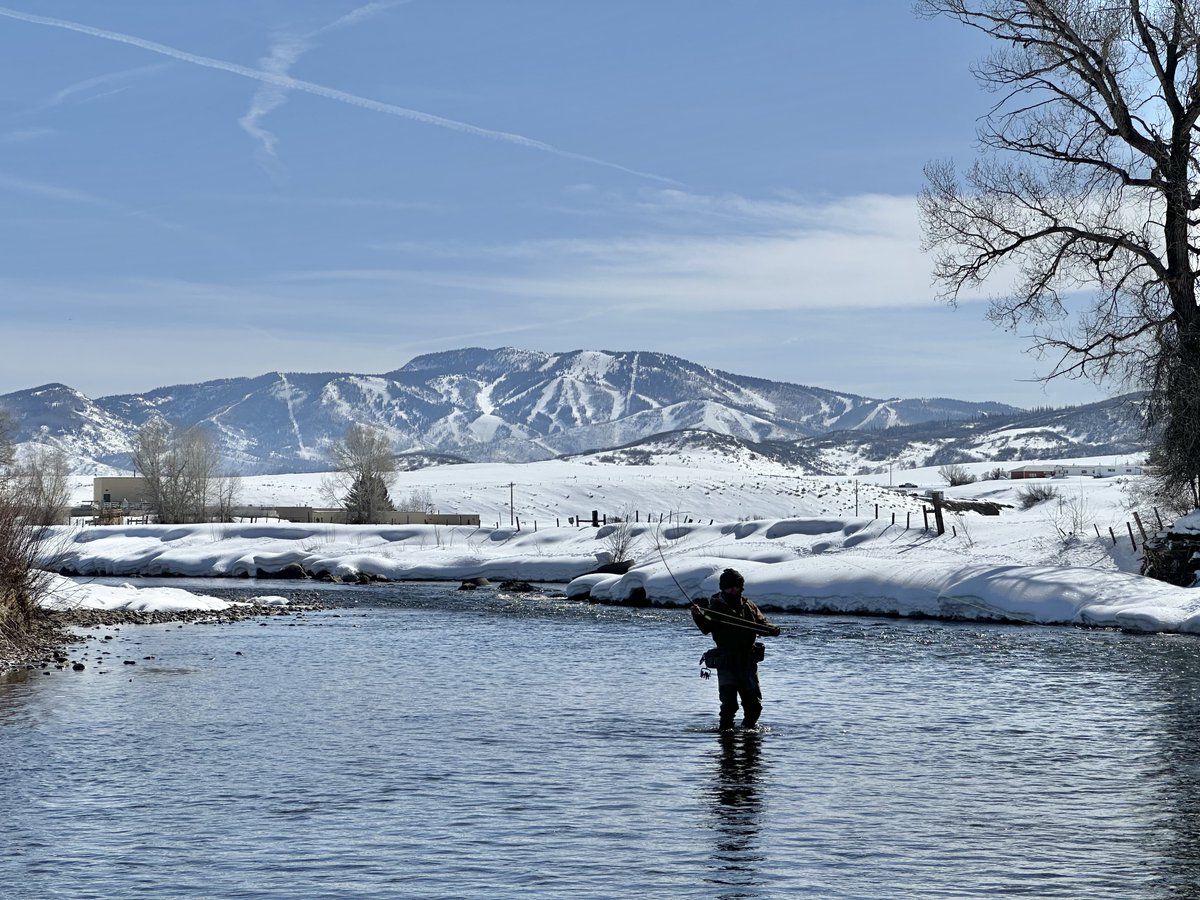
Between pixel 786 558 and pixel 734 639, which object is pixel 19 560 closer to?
pixel 734 639

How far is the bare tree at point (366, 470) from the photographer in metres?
105

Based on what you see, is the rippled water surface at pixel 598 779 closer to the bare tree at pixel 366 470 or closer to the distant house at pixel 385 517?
the bare tree at pixel 366 470

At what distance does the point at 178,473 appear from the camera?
112125mm

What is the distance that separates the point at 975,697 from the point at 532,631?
15.7 meters

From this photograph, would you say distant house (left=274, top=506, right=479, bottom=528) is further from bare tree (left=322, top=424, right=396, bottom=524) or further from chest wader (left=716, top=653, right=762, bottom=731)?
chest wader (left=716, top=653, right=762, bottom=731)

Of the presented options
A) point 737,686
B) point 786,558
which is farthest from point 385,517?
point 737,686

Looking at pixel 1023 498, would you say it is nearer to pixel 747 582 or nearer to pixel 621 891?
pixel 747 582

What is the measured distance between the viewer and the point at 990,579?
37656 millimetres

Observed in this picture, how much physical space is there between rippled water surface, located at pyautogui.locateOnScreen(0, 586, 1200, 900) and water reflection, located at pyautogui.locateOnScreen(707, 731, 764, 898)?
0.14 ft

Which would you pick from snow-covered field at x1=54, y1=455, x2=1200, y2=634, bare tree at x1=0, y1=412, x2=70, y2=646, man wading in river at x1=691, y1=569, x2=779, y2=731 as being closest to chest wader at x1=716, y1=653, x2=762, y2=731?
man wading in river at x1=691, y1=569, x2=779, y2=731

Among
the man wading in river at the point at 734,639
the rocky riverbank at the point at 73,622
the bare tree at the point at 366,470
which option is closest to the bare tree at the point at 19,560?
the rocky riverbank at the point at 73,622

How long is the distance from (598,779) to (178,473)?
10354 cm

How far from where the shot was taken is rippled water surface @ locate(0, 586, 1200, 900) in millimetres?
10664

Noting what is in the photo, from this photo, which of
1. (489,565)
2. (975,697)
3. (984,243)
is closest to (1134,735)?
(975,697)
